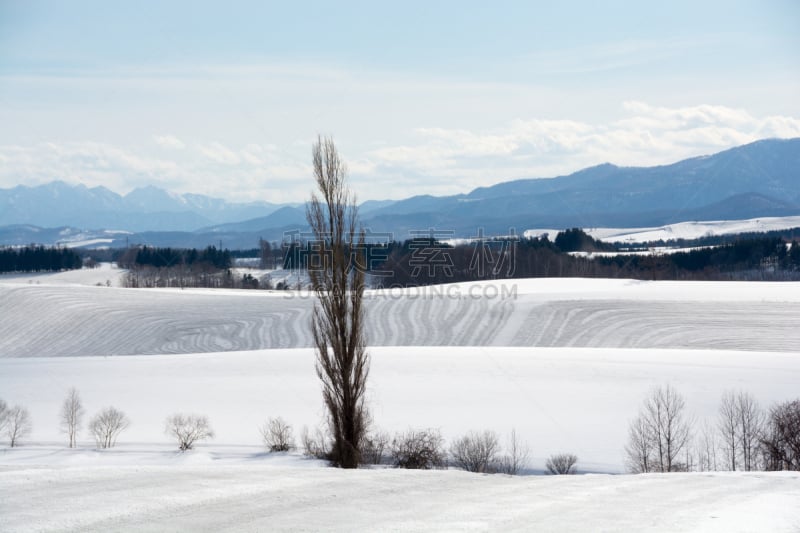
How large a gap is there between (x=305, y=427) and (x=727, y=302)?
3683cm

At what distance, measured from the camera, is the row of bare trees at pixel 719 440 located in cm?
2066

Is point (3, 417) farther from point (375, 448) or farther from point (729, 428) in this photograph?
point (729, 428)

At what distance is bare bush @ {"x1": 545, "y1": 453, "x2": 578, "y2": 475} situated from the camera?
20.3m

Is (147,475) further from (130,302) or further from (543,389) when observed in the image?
(130,302)

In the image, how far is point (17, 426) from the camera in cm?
2514

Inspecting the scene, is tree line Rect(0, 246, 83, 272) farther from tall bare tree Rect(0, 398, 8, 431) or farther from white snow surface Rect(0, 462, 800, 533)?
white snow surface Rect(0, 462, 800, 533)

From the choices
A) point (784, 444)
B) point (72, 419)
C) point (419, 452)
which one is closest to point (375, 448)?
point (419, 452)

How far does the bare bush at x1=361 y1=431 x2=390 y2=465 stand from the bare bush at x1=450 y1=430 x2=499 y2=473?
83.6 inches

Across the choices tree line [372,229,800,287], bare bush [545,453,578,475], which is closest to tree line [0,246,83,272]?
tree line [372,229,800,287]

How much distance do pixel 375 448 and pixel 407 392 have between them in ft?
28.5

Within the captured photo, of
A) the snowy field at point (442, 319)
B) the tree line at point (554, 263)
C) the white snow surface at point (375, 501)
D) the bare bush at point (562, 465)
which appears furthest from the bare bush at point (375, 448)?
the tree line at point (554, 263)

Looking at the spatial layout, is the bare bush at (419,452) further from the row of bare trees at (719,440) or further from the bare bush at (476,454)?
the row of bare trees at (719,440)

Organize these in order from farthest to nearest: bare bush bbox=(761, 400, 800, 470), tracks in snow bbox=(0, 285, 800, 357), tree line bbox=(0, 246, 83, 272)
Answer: tree line bbox=(0, 246, 83, 272)
tracks in snow bbox=(0, 285, 800, 357)
bare bush bbox=(761, 400, 800, 470)

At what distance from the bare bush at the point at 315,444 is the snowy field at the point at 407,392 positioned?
616mm
